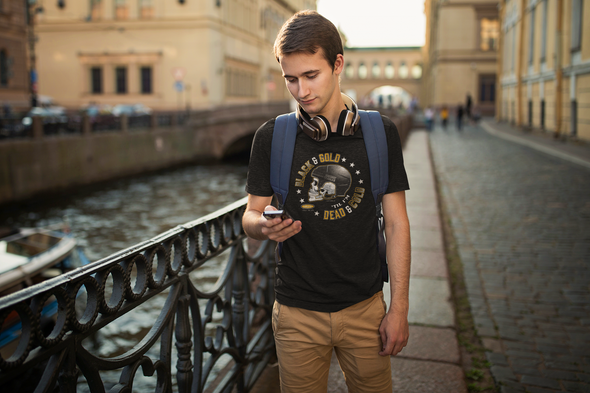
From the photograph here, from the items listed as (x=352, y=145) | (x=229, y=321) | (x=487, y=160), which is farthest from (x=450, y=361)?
(x=487, y=160)

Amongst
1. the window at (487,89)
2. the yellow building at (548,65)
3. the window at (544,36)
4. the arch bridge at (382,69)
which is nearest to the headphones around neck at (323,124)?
the yellow building at (548,65)

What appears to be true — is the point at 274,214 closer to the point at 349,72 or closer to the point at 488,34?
the point at 488,34

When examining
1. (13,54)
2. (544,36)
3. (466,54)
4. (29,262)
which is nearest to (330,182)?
(29,262)

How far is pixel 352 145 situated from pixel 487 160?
14134 mm

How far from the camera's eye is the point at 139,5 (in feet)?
128

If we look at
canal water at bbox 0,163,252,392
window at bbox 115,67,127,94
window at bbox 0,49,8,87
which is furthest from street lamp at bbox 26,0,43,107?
canal water at bbox 0,163,252,392

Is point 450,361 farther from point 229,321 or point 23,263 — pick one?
point 23,263

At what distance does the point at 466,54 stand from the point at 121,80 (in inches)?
1036

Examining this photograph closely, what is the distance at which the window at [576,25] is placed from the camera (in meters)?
16.8

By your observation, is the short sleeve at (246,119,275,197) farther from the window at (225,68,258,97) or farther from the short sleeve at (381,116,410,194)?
the window at (225,68,258,97)

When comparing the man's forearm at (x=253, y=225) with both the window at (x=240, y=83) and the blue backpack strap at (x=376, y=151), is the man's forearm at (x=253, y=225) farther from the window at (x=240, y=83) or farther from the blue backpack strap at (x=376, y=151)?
the window at (x=240, y=83)

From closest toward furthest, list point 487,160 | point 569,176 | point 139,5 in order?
point 569,176 → point 487,160 → point 139,5

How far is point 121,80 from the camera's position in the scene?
4025cm

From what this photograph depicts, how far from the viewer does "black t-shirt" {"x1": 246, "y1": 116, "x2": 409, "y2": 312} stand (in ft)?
5.93
